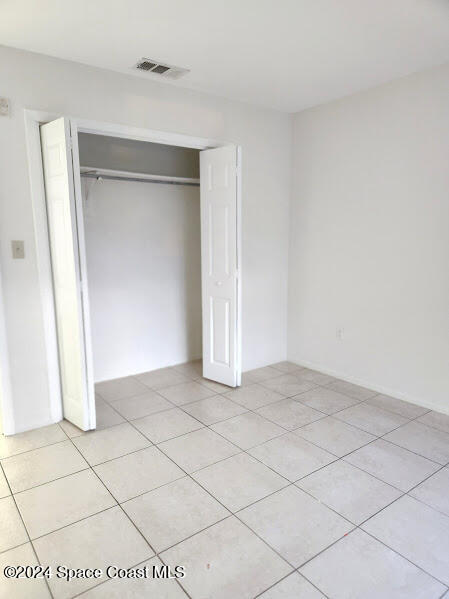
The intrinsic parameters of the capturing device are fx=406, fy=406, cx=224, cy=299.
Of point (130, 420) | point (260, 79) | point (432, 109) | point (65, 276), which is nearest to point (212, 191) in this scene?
point (260, 79)

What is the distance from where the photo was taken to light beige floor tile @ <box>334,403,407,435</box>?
9.79 ft

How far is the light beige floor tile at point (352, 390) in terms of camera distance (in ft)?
11.7

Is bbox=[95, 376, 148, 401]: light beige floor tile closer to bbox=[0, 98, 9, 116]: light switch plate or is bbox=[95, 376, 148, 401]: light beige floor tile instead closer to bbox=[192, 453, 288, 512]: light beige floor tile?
bbox=[192, 453, 288, 512]: light beige floor tile

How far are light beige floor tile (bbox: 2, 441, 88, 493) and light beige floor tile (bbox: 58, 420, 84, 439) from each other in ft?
0.47

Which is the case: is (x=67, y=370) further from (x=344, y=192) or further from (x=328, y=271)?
(x=344, y=192)

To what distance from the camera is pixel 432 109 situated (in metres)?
3.06

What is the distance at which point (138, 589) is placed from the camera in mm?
1650

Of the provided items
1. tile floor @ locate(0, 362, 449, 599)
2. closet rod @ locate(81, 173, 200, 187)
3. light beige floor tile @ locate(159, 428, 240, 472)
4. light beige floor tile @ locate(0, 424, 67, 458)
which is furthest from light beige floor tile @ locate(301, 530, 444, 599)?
closet rod @ locate(81, 173, 200, 187)

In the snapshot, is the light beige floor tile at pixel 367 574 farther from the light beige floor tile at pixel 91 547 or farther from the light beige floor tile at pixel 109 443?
the light beige floor tile at pixel 109 443

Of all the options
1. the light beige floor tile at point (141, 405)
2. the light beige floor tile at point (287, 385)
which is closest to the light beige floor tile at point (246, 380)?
the light beige floor tile at point (287, 385)

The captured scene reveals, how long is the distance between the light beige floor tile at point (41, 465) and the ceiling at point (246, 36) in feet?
8.54

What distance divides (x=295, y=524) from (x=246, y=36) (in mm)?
2784

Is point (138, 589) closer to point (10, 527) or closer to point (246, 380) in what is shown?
point (10, 527)

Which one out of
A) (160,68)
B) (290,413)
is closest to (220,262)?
(290,413)
